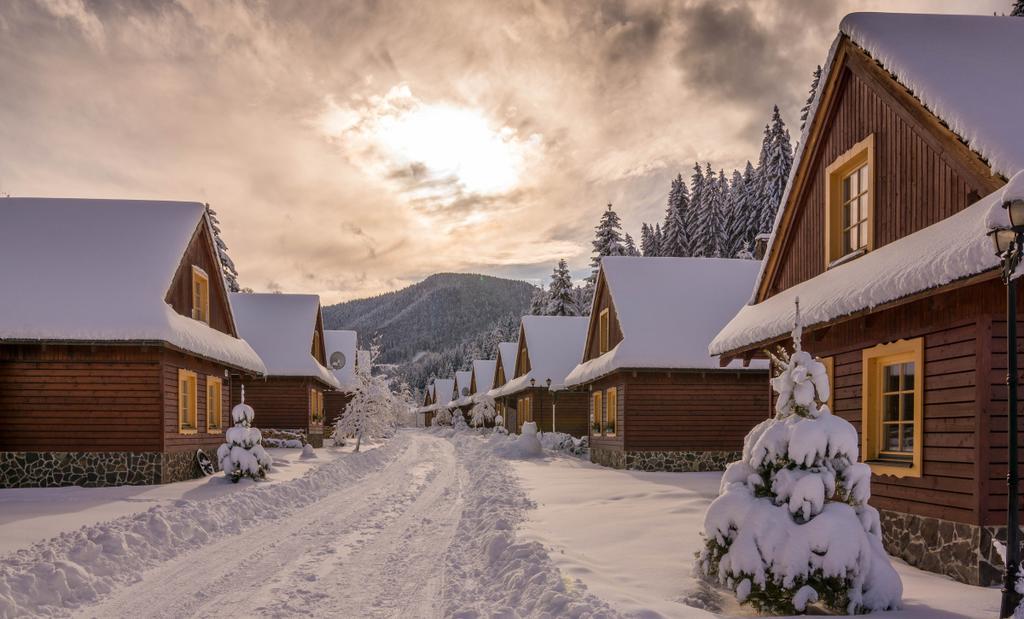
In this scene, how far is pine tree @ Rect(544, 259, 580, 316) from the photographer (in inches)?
2319

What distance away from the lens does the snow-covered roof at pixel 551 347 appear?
34.4 metres

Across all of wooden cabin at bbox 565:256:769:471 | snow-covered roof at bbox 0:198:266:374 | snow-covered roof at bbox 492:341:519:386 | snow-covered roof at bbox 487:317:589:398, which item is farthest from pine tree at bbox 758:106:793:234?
snow-covered roof at bbox 0:198:266:374

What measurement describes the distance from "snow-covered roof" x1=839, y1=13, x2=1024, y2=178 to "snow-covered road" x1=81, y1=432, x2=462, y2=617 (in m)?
7.65

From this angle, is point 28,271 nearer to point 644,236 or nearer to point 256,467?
point 256,467

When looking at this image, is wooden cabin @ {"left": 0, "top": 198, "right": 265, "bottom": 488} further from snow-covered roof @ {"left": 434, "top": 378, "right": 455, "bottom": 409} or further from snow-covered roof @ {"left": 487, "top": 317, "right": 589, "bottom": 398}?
snow-covered roof @ {"left": 434, "top": 378, "right": 455, "bottom": 409}

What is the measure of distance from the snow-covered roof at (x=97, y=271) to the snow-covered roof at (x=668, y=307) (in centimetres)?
1182

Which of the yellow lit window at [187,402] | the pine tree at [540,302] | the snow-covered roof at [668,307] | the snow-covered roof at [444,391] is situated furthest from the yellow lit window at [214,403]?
the snow-covered roof at [444,391]

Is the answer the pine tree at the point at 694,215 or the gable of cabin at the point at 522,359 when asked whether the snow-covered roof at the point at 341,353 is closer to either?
the gable of cabin at the point at 522,359

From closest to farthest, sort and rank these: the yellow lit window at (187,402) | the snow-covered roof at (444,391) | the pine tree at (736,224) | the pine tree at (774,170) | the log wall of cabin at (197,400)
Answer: the log wall of cabin at (197,400), the yellow lit window at (187,402), the pine tree at (774,170), the pine tree at (736,224), the snow-covered roof at (444,391)

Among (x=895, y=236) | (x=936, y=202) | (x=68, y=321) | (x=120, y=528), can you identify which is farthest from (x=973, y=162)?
(x=68, y=321)

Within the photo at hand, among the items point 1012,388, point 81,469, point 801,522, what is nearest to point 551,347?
point 81,469

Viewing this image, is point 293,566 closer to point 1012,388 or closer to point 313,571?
point 313,571

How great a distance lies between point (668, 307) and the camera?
71.5ft

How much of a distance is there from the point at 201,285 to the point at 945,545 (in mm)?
18569
